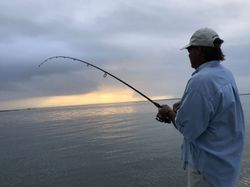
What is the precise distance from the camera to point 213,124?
3303 mm

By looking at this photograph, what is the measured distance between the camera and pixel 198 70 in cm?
352

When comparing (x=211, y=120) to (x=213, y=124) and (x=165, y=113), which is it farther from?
(x=165, y=113)

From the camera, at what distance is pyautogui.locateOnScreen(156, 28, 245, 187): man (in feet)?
10.7

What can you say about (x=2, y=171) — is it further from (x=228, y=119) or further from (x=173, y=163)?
(x=228, y=119)

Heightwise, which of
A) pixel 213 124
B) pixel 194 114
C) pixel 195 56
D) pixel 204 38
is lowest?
pixel 213 124

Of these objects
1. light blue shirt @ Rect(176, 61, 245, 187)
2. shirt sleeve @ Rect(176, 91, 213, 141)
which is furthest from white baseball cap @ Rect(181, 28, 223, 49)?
shirt sleeve @ Rect(176, 91, 213, 141)

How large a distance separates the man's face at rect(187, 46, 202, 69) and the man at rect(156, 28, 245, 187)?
0.03 metres

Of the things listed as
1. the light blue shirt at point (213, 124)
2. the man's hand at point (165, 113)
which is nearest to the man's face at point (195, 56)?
the light blue shirt at point (213, 124)

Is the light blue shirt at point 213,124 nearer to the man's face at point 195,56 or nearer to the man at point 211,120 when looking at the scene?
the man at point 211,120

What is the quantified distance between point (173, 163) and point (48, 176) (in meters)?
5.23

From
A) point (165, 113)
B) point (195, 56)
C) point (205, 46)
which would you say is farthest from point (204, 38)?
point (165, 113)

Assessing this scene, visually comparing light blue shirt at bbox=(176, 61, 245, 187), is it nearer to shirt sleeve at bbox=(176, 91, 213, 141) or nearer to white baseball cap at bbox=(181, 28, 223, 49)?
shirt sleeve at bbox=(176, 91, 213, 141)

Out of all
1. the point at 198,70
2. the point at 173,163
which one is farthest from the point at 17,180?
the point at 198,70

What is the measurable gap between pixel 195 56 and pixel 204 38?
0.64 feet
